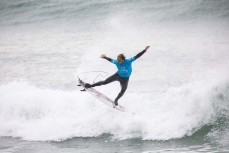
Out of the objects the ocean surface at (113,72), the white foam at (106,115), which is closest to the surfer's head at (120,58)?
the ocean surface at (113,72)

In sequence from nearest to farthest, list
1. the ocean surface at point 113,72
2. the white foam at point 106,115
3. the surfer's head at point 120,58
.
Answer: the surfer's head at point 120,58, the ocean surface at point 113,72, the white foam at point 106,115

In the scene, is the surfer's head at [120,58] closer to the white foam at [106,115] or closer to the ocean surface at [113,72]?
the ocean surface at [113,72]

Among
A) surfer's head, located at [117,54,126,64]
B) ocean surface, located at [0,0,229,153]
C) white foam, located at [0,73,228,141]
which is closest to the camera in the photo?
surfer's head, located at [117,54,126,64]

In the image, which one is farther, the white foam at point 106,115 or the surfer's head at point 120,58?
the white foam at point 106,115

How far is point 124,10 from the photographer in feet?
93.4

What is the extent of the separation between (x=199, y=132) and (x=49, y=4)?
21909mm

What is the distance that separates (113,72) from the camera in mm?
18906

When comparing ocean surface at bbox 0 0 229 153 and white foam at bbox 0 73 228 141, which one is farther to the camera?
white foam at bbox 0 73 228 141

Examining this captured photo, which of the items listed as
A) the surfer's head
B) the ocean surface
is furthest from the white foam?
the surfer's head

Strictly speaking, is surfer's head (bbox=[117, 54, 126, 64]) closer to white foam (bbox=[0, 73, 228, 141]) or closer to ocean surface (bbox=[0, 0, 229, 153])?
ocean surface (bbox=[0, 0, 229, 153])

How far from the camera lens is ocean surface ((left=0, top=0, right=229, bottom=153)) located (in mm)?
12523

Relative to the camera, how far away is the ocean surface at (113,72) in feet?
41.1

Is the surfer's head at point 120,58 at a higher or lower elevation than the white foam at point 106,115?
higher

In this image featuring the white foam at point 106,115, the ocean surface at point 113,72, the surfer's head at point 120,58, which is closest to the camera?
the surfer's head at point 120,58
